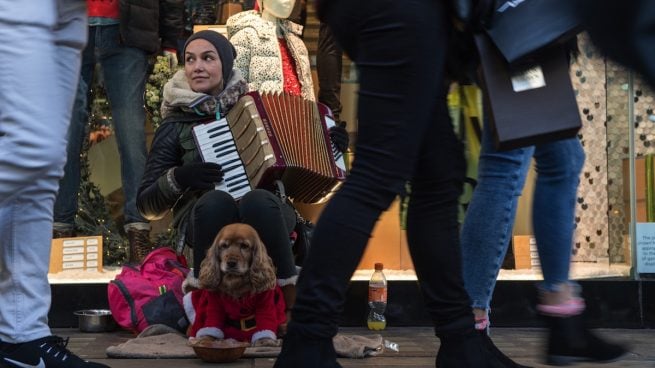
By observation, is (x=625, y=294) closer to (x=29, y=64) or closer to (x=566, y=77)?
(x=566, y=77)

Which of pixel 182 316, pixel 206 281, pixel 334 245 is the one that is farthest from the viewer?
pixel 182 316

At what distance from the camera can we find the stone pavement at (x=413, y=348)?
161 inches

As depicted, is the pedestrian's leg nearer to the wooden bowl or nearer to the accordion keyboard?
the wooden bowl

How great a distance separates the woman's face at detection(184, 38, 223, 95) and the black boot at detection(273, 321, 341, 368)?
8.76 ft

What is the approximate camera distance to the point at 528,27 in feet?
8.70

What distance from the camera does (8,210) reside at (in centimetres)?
304

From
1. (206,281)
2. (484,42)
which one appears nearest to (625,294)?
(206,281)

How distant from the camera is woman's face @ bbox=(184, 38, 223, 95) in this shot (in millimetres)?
5070

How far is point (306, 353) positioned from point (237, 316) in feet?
7.02

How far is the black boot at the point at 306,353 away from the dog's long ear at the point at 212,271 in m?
2.01

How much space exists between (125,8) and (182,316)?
5.63 ft

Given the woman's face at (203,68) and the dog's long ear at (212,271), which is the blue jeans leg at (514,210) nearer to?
the dog's long ear at (212,271)

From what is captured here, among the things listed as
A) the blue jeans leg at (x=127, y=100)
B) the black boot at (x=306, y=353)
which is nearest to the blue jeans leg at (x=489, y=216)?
the black boot at (x=306, y=353)

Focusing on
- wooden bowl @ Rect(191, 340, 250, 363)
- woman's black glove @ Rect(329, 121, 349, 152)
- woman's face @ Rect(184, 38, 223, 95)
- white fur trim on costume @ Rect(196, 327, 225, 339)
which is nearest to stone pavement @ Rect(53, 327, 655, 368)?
wooden bowl @ Rect(191, 340, 250, 363)
